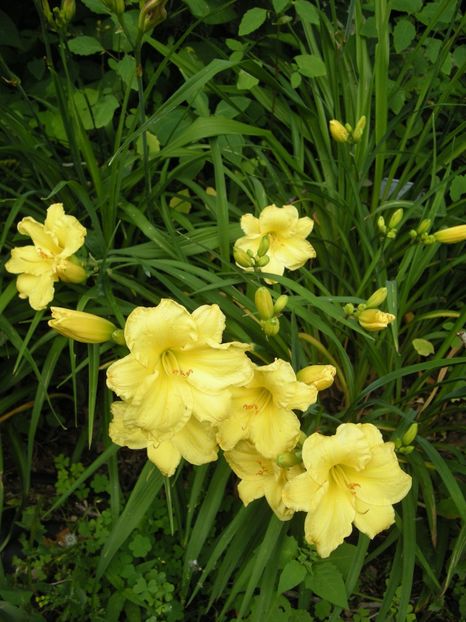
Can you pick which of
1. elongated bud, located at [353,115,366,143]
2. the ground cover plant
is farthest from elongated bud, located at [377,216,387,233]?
elongated bud, located at [353,115,366,143]

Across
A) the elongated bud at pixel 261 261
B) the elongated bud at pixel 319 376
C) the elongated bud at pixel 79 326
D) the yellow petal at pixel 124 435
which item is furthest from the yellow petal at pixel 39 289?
the elongated bud at pixel 319 376

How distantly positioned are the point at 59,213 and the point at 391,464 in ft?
3.26

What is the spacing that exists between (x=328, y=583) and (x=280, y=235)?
90 centimetres

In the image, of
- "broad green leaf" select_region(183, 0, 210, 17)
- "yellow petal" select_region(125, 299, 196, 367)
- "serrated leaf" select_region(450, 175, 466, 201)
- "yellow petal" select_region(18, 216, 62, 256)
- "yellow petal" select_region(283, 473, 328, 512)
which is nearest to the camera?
"yellow petal" select_region(125, 299, 196, 367)

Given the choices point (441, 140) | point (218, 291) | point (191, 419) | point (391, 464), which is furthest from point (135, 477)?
point (441, 140)

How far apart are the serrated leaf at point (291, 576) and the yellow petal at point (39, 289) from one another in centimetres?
85

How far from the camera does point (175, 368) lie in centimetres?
127

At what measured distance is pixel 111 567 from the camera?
1776mm

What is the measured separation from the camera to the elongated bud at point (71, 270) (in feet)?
5.13

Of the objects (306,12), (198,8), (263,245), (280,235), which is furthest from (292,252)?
(198,8)

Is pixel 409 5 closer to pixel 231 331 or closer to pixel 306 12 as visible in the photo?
pixel 306 12

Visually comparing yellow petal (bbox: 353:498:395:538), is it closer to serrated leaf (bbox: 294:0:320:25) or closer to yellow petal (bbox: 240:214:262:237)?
yellow petal (bbox: 240:214:262:237)

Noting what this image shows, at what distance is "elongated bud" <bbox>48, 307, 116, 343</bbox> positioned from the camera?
4.32 feet

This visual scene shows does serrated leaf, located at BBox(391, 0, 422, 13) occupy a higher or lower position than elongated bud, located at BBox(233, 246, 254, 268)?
higher
